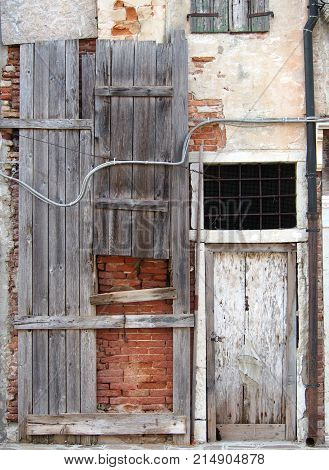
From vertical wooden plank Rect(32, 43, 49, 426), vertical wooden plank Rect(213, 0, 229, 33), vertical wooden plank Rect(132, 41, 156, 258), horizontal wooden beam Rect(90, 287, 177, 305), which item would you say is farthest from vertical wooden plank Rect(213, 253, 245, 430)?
vertical wooden plank Rect(213, 0, 229, 33)

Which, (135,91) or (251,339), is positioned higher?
(135,91)

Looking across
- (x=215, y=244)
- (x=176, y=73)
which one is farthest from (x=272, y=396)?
(x=176, y=73)

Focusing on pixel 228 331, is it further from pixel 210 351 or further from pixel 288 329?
pixel 288 329

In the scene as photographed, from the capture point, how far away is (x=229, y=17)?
22.3ft

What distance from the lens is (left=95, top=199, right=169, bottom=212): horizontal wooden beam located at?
657cm

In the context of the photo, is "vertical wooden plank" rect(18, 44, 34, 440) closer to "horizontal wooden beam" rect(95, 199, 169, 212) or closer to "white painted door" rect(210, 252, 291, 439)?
"horizontal wooden beam" rect(95, 199, 169, 212)

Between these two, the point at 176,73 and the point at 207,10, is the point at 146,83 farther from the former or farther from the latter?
the point at 207,10

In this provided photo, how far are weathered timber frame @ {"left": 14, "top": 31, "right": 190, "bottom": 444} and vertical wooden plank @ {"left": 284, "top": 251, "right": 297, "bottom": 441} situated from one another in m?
1.08

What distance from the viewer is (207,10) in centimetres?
681

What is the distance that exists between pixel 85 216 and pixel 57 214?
0.95 ft

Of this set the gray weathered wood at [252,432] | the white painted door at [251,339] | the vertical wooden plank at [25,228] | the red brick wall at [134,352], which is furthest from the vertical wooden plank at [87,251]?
the gray weathered wood at [252,432]

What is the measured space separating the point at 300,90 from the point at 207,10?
1.29 metres

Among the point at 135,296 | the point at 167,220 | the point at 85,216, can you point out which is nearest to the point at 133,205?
the point at 167,220

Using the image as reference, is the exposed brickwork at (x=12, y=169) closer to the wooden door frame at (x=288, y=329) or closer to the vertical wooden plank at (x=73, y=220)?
the vertical wooden plank at (x=73, y=220)
